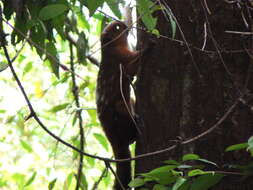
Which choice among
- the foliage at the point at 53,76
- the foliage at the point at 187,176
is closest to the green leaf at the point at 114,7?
the foliage at the point at 53,76

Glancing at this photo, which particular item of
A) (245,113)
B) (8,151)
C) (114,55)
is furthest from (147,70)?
(8,151)

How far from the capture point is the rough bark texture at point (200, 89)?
2.01 meters

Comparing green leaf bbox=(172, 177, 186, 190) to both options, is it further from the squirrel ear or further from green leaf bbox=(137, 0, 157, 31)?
the squirrel ear

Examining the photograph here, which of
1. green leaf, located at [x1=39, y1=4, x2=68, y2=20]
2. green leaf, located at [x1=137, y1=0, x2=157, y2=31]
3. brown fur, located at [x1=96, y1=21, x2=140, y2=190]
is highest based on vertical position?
green leaf, located at [x1=39, y1=4, x2=68, y2=20]

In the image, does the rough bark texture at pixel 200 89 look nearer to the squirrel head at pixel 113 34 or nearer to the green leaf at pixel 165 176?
the green leaf at pixel 165 176

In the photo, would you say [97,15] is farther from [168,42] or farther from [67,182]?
[67,182]

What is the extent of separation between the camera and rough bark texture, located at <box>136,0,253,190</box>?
79.3 inches

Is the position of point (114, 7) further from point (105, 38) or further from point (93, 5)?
point (105, 38)

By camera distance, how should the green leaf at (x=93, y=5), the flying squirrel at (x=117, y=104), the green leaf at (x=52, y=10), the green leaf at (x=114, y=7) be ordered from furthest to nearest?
1. the flying squirrel at (x=117, y=104)
2. the green leaf at (x=114, y=7)
3. the green leaf at (x=52, y=10)
4. the green leaf at (x=93, y=5)

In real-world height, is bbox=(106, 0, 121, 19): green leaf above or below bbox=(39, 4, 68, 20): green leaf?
below

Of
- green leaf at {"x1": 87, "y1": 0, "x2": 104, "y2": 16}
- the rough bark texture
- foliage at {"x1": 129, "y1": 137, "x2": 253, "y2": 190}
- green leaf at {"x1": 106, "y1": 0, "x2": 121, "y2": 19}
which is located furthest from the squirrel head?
foliage at {"x1": 129, "y1": 137, "x2": 253, "y2": 190}

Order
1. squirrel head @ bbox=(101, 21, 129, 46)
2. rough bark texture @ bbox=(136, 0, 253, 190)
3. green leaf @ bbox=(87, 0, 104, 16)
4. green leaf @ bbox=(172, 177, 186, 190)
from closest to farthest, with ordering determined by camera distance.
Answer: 1. green leaf @ bbox=(172, 177, 186, 190)
2. green leaf @ bbox=(87, 0, 104, 16)
3. rough bark texture @ bbox=(136, 0, 253, 190)
4. squirrel head @ bbox=(101, 21, 129, 46)

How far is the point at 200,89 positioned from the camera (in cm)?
210

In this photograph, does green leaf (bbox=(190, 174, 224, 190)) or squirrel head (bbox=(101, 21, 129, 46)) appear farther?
squirrel head (bbox=(101, 21, 129, 46))
